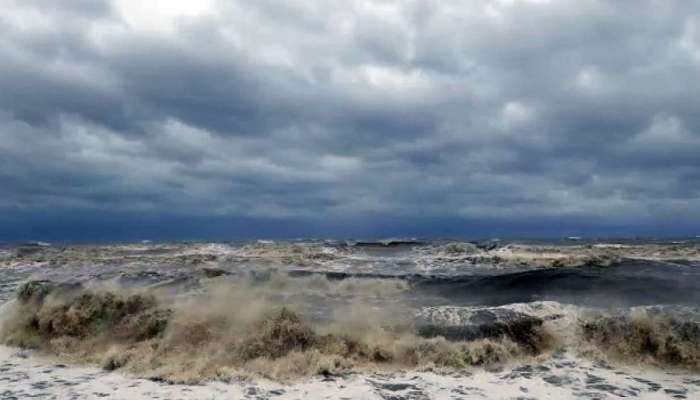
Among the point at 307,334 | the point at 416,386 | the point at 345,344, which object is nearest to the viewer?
the point at 416,386

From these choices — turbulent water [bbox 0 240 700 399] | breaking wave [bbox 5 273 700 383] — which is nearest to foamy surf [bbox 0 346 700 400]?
turbulent water [bbox 0 240 700 399]

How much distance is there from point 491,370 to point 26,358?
8.36 metres

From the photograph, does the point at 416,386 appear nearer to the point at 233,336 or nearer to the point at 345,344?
the point at 345,344

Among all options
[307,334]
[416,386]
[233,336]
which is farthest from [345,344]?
[233,336]

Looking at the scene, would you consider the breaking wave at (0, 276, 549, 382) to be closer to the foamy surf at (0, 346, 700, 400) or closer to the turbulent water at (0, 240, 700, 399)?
the turbulent water at (0, 240, 700, 399)

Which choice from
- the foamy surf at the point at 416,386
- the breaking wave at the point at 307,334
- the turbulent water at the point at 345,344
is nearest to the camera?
the foamy surf at the point at 416,386

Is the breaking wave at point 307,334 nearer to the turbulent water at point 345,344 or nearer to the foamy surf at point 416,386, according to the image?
the turbulent water at point 345,344

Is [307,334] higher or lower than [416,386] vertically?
higher

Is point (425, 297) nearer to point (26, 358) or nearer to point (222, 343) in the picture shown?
point (222, 343)

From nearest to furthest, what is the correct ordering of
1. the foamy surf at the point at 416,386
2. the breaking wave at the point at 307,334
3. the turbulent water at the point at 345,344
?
the foamy surf at the point at 416,386 < the turbulent water at the point at 345,344 < the breaking wave at the point at 307,334

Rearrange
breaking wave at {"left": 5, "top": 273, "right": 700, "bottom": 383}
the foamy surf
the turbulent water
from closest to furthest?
the foamy surf
the turbulent water
breaking wave at {"left": 5, "top": 273, "right": 700, "bottom": 383}

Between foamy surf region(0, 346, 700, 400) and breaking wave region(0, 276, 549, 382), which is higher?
breaking wave region(0, 276, 549, 382)

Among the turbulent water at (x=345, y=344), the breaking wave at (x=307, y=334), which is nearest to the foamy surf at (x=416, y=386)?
the turbulent water at (x=345, y=344)

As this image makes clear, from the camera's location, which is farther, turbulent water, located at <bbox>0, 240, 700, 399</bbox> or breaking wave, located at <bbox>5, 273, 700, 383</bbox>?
breaking wave, located at <bbox>5, 273, 700, 383</bbox>
